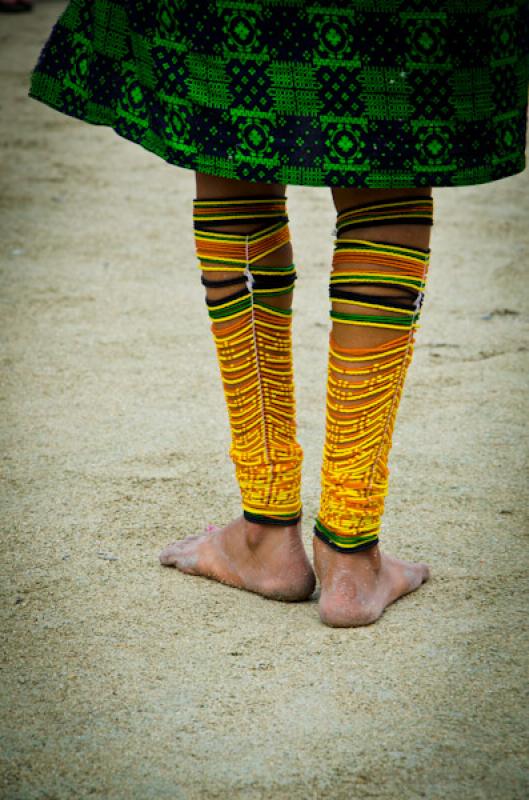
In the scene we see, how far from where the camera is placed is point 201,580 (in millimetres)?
1489

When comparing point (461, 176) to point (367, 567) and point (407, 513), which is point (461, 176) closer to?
point (367, 567)

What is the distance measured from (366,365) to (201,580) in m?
0.48

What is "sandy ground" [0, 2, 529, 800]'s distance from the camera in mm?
1077

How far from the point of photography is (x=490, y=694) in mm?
1185

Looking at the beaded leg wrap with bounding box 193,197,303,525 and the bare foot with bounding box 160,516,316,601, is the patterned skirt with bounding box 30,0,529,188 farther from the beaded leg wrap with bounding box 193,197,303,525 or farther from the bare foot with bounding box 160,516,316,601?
the bare foot with bounding box 160,516,316,601

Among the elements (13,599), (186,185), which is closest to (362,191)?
(13,599)

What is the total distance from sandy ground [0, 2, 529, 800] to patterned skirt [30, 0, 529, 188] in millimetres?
640

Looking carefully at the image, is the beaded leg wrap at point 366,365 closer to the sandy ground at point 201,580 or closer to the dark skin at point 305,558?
the dark skin at point 305,558

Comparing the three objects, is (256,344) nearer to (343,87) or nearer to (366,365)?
(366,365)

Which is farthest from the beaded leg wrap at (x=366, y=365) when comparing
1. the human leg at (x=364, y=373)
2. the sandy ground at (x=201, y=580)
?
the sandy ground at (x=201, y=580)

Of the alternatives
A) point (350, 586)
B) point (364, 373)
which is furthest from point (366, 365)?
point (350, 586)

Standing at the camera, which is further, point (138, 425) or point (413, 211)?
point (138, 425)

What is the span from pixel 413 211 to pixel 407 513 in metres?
0.68

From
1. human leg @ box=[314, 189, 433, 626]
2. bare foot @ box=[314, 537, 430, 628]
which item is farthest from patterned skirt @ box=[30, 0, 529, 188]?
bare foot @ box=[314, 537, 430, 628]
